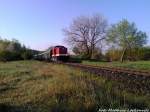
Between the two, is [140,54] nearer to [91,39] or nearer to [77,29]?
[91,39]

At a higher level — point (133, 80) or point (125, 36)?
point (125, 36)

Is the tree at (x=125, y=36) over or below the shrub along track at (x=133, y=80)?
over

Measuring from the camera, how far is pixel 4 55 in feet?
230

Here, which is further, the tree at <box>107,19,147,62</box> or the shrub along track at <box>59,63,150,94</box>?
the tree at <box>107,19,147,62</box>

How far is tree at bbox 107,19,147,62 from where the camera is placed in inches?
2313

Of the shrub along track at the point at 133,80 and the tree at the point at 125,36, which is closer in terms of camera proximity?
the shrub along track at the point at 133,80

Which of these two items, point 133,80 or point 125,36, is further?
point 125,36

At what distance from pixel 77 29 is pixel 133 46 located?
1788 cm

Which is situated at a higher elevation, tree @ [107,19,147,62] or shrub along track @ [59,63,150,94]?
tree @ [107,19,147,62]

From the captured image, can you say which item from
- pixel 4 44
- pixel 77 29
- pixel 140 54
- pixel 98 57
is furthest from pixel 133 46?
pixel 4 44

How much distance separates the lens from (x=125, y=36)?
59188mm

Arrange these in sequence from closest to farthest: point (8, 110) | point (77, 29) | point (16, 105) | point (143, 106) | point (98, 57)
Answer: point (143, 106), point (8, 110), point (16, 105), point (98, 57), point (77, 29)

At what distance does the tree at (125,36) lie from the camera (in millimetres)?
58750

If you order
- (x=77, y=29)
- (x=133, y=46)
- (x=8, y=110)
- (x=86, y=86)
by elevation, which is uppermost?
(x=77, y=29)
